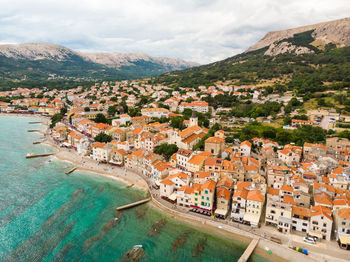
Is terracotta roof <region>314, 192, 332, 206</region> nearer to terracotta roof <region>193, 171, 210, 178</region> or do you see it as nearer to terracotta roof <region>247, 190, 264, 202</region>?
terracotta roof <region>247, 190, 264, 202</region>

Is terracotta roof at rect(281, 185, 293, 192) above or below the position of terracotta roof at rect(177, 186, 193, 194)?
above

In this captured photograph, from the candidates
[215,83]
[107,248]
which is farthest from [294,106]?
[107,248]

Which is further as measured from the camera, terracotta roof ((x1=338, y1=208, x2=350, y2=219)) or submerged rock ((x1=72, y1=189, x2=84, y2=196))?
submerged rock ((x1=72, y1=189, x2=84, y2=196))

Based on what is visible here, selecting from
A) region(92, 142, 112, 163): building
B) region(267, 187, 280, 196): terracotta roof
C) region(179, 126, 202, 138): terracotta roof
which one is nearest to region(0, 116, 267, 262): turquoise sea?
region(92, 142, 112, 163): building

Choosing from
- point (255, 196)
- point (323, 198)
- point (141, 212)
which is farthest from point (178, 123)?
point (323, 198)

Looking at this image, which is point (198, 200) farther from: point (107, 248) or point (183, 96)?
point (183, 96)

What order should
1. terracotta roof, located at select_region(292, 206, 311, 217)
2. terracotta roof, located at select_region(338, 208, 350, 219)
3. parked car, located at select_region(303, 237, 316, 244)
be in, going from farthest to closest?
terracotta roof, located at select_region(292, 206, 311, 217) → parked car, located at select_region(303, 237, 316, 244) → terracotta roof, located at select_region(338, 208, 350, 219)

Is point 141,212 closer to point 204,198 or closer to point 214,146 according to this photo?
point 204,198

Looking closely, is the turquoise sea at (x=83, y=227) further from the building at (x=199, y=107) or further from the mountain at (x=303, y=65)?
the mountain at (x=303, y=65)
